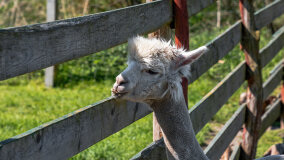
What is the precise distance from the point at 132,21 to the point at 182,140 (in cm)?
83

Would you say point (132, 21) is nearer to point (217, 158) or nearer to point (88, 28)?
point (88, 28)

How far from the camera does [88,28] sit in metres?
2.09

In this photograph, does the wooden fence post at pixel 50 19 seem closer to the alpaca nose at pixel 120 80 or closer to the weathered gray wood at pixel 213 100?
the weathered gray wood at pixel 213 100

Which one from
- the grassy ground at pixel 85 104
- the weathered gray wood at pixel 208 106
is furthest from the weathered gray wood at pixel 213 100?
the grassy ground at pixel 85 104

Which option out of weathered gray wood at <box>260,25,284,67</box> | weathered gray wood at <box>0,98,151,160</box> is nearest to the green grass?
weathered gray wood at <box>260,25,284,67</box>

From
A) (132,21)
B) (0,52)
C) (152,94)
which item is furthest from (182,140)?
(0,52)

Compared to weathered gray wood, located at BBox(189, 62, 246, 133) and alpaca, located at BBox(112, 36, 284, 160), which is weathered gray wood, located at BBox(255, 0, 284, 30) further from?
alpaca, located at BBox(112, 36, 284, 160)

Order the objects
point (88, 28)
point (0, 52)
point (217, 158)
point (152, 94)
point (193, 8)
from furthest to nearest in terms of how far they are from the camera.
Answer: point (217, 158)
point (193, 8)
point (152, 94)
point (88, 28)
point (0, 52)

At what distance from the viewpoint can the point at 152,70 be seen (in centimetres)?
246

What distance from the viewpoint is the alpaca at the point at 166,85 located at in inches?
96.3

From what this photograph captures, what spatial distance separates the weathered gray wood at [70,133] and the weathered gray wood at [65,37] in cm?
30

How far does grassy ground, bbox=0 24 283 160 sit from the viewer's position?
4.35 m

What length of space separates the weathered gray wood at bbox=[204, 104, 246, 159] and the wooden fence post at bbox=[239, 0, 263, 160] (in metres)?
0.16

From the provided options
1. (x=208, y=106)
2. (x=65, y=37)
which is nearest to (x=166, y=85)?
(x=65, y=37)
